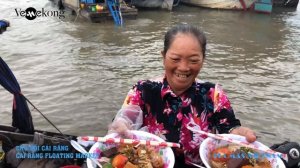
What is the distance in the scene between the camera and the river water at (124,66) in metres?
7.03

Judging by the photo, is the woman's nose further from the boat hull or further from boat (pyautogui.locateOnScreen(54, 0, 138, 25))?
the boat hull

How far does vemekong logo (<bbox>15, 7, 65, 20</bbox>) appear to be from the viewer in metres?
16.7

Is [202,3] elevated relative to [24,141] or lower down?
elevated

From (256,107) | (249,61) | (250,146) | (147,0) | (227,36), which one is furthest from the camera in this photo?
(147,0)

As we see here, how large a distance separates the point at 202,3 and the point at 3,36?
39.8 feet

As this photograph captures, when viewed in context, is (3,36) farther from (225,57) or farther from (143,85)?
(143,85)

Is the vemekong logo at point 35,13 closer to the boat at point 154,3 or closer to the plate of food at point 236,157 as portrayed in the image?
the boat at point 154,3

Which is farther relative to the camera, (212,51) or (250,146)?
(212,51)

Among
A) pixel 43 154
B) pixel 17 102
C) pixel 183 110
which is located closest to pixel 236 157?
pixel 183 110

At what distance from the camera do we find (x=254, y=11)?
20.2 meters

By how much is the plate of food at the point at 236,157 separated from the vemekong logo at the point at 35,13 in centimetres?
1530

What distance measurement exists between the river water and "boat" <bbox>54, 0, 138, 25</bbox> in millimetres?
355

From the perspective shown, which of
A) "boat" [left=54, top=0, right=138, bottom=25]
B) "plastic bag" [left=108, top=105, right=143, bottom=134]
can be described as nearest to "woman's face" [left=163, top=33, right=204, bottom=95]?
"plastic bag" [left=108, top=105, right=143, bottom=134]

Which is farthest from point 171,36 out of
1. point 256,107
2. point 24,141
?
point 256,107
